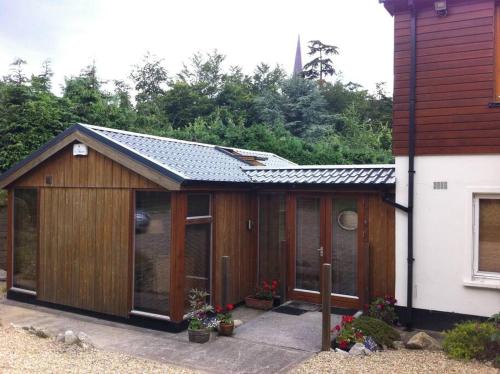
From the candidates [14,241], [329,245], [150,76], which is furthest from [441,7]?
[150,76]

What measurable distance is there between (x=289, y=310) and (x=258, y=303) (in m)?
0.63

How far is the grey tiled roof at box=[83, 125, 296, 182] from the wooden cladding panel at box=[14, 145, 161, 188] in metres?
0.43

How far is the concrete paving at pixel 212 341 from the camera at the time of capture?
6.30m

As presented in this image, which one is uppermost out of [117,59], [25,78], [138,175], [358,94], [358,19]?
[358,19]

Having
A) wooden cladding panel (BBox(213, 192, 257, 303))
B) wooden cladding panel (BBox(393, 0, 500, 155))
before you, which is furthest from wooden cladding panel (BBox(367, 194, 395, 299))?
wooden cladding panel (BBox(213, 192, 257, 303))

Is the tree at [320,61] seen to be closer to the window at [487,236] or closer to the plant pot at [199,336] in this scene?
the window at [487,236]

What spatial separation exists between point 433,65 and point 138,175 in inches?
201

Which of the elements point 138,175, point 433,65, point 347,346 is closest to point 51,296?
point 138,175

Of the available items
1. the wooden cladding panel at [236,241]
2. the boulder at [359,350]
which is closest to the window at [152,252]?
the wooden cladding panel at [236,241]

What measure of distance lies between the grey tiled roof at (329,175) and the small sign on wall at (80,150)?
326 cm

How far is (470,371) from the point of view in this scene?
18.4 feet

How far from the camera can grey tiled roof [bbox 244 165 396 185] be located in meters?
8.43

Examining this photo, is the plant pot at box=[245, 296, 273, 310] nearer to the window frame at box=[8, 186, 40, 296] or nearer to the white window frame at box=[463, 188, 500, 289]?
the white window frame at box=[463, 188, 500, 289]

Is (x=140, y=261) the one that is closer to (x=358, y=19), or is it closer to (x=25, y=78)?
(x=25, y=78)
